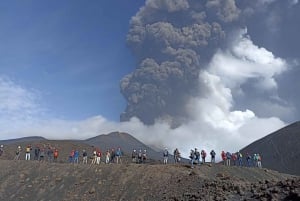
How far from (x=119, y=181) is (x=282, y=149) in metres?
37.0

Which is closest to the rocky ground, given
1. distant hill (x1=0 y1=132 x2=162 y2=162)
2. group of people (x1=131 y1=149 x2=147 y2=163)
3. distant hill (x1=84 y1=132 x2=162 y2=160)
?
group of people (x1=131 y1=149 x2=147 y2=163)

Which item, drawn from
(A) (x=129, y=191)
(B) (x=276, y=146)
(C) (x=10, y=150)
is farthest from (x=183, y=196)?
(B) (x=276, y=146)

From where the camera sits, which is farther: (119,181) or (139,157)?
(139,157)

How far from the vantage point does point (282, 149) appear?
67.6 metres

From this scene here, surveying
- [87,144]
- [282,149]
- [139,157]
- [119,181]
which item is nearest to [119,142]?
[87,144]

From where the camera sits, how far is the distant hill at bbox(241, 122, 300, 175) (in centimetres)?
6142

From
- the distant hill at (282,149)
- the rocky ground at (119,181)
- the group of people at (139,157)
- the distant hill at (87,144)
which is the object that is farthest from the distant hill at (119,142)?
the rocky ground at (119,181)

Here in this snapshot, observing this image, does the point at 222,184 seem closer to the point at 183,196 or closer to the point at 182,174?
the point at 183,196

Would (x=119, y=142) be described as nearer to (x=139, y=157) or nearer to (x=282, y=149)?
(x=282, y=149)

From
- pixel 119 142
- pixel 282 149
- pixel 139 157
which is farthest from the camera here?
pixel 119 142

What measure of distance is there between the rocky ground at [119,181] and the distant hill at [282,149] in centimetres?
2032

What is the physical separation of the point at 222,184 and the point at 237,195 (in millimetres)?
3239

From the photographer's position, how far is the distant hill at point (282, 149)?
2418 inches

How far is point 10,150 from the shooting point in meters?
59.7
